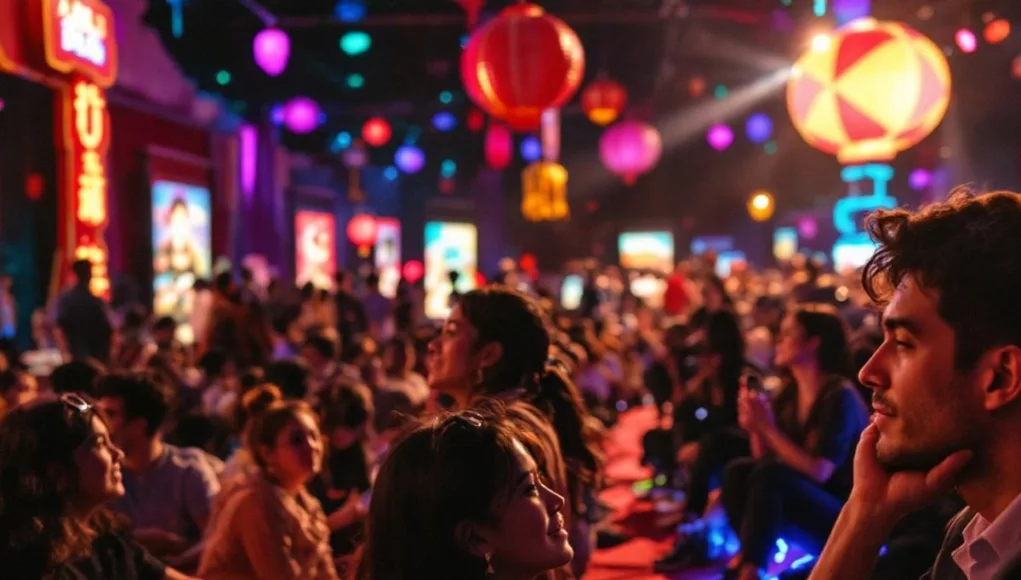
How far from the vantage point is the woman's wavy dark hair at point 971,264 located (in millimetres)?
1412

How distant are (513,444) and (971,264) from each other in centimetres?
72

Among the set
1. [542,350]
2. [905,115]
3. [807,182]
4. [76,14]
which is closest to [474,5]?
[76,14]

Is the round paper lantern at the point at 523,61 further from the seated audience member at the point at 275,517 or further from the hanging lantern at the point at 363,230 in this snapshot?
the hanging lantern at the point at 363,230

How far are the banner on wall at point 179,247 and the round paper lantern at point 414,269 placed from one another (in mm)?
9700

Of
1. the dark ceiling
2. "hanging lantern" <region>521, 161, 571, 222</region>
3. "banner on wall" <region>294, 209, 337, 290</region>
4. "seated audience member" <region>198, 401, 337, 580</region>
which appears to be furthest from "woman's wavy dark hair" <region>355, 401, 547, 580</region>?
"banner on wall" <region>294, 209, 337, 290</region>

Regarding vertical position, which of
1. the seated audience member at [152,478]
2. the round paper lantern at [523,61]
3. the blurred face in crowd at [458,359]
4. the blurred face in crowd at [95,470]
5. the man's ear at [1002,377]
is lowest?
the seated audience member at [152,478]

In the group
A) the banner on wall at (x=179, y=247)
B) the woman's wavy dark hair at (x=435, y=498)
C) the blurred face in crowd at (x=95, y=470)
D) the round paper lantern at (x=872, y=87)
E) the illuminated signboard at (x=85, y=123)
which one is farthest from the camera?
the banner on wall at (x=179, y=247)

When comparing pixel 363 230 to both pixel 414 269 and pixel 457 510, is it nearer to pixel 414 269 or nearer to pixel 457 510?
pixel 414 269

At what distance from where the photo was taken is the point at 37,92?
9.42 meters

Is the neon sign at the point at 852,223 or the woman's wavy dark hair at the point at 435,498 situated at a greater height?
the neon sign at the point at 852,223

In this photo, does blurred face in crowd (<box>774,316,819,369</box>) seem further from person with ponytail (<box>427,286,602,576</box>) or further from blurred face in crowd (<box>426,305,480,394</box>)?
blurred face in crowd (<box>426,305,480,394</box>)

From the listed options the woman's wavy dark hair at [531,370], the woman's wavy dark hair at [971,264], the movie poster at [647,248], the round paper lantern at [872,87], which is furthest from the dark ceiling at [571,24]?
the woman's wavy dark hair at [971,264]

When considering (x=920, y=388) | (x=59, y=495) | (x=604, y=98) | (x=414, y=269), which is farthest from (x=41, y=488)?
(x=414, y=269)

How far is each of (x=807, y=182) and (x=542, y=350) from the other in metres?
22.7
